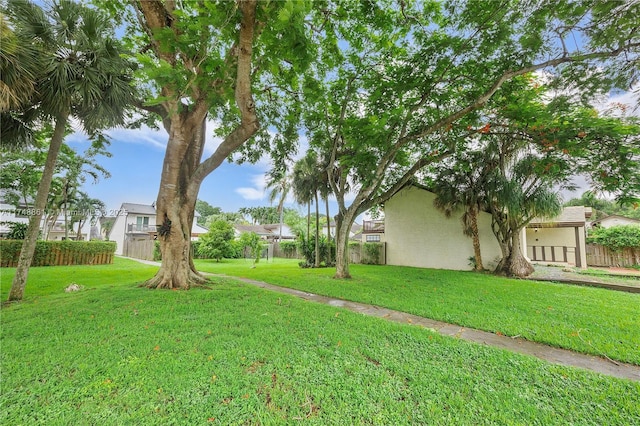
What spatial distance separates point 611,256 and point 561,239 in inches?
88.0

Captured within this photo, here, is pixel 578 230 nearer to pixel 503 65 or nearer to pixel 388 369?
pixel 503 65

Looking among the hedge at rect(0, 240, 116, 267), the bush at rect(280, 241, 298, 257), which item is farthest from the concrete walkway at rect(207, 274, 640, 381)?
the bush at rect(280, 241, 298, 257)

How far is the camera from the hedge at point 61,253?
11.9 metres

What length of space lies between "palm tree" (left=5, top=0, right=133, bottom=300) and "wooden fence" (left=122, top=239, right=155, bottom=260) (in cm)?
1557

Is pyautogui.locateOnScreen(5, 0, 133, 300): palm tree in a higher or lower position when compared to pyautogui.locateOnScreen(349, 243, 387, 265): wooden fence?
higher

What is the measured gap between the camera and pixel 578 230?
1376 cm

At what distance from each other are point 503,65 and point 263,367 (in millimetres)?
8694

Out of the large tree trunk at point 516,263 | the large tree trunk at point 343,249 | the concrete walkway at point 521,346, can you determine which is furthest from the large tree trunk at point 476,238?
the concrete walkway at point 521,346

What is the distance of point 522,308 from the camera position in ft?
18.0

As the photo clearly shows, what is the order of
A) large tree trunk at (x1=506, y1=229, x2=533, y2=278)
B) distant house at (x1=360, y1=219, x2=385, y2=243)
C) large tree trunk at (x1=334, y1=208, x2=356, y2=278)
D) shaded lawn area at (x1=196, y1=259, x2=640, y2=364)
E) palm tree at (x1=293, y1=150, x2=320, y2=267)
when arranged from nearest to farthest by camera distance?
1. shaded lawn area at (x1=196, y1=259, x2=640, y2=364)
2. large tree trunk at (x1=334, y1=208, x2=356, y2=278)
3. large tree trunk at (x1=506, y1=229, x2=533, y2=278)
4. palm tree at (x1=293, y1=150, x2=320, y2=267)
5. distant house at (x1=360, y1=219, x2=385, y2=243)

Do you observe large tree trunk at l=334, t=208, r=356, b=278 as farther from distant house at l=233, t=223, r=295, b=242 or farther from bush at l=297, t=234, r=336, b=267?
distant house at l=233, t=223, r=295, b=242

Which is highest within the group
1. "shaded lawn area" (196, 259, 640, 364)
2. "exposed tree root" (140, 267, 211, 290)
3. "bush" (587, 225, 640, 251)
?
"bush" (587, 225, 640, 251)

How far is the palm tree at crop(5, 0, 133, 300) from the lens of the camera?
517 cm

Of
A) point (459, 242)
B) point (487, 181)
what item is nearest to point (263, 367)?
point (487, 181)
